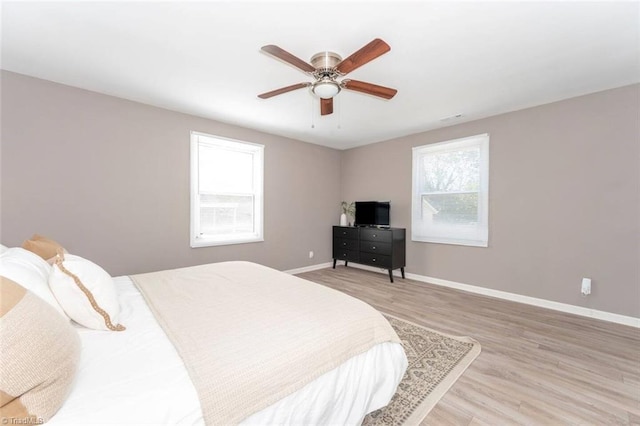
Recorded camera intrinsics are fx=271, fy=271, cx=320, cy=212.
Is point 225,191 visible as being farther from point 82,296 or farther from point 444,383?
point 444,383

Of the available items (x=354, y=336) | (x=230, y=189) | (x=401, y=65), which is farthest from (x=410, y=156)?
(x=354, y=336)

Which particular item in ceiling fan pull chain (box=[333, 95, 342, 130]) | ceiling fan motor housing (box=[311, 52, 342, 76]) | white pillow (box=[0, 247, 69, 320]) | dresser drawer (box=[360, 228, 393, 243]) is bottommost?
dresser drawer (box=[360, 228, 393, 243])

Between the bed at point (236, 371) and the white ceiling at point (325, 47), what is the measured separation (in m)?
1.87

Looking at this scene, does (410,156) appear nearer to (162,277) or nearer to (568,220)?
(568,220)

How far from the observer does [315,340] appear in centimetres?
126

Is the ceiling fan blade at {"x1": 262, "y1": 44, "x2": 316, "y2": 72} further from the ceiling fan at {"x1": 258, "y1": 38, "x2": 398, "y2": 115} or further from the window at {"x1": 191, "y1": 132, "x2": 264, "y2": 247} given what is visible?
the window at {"x1": 191, "y1": 132, "x2": 264, "y2": 247}

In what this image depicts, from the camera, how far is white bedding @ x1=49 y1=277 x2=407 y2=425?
818mm

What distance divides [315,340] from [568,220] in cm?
354

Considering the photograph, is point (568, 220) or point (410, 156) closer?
A: point (568, 220)

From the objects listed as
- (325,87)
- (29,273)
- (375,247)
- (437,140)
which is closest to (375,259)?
(375,247)

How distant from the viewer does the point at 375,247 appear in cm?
459

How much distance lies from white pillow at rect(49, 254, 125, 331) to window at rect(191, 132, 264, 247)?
244cm

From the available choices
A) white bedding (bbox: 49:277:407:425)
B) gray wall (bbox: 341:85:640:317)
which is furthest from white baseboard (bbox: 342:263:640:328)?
white bedding (bbox: 49:277:407:425)

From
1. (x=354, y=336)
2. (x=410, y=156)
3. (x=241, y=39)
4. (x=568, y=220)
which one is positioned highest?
(x=241, y=39)
